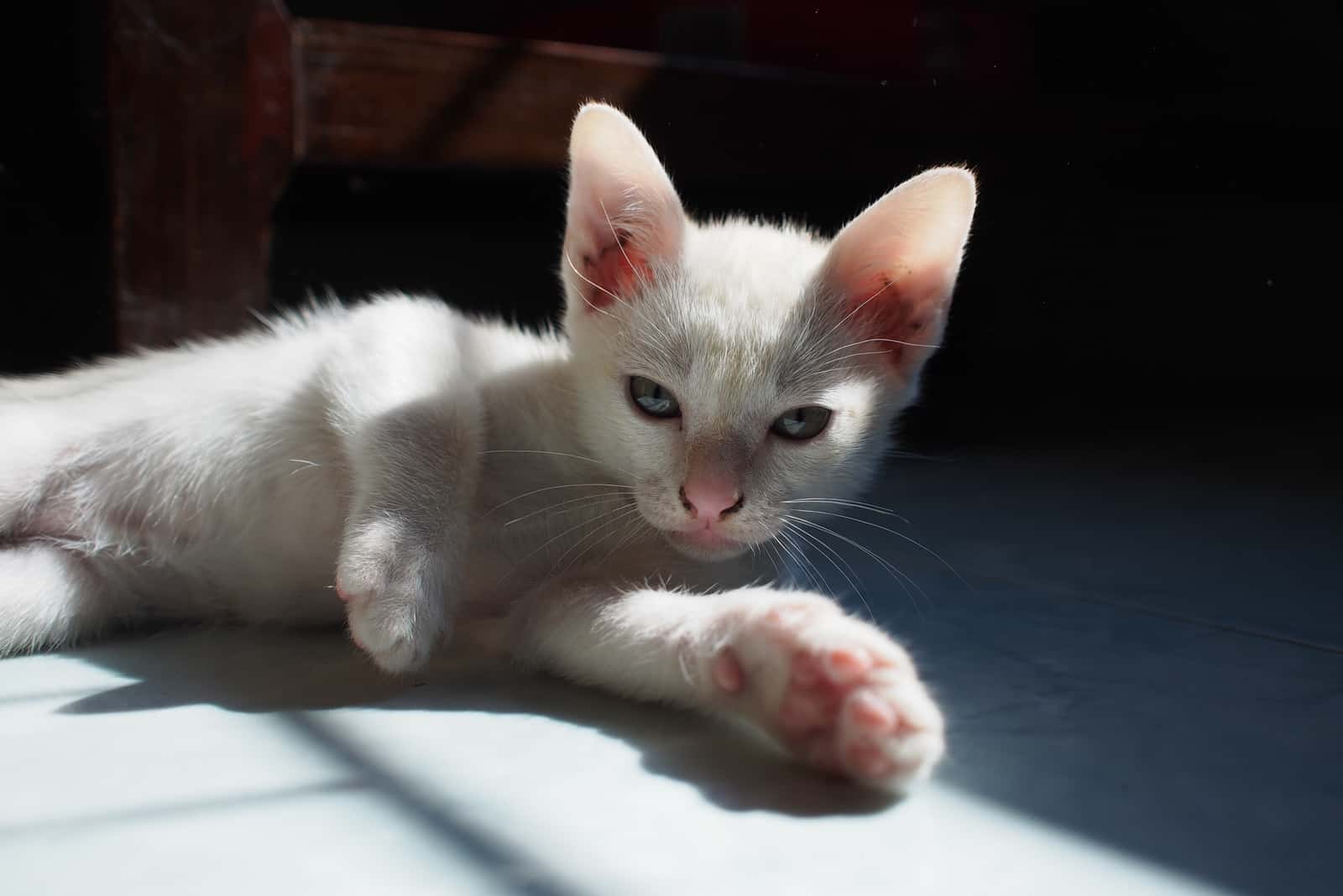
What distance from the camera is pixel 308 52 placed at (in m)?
2.64

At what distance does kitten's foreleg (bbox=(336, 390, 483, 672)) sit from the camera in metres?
1.28

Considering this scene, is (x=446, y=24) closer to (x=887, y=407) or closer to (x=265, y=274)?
(x=265, y=274)

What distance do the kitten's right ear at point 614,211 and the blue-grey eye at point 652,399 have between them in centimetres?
16

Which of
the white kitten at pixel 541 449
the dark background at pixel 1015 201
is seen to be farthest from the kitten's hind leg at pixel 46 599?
the dark background at pixel 1015 201

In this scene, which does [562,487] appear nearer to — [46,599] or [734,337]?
[734,337]

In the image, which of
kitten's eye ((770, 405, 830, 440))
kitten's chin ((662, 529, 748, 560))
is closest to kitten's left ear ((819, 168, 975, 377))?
kitten's eye ((770, 405, 830, 440))

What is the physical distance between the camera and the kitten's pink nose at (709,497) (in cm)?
137

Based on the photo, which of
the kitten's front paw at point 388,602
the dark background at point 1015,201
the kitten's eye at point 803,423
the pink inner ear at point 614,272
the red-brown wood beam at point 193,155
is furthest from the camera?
the dark background at point 1015,201

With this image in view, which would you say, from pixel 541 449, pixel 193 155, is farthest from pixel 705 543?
pixel 193 155

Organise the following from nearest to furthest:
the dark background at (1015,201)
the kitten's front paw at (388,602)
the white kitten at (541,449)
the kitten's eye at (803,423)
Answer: the kitten's front paw at (388,602)
the white kitten at (541,449)
the kitten's eye at (803,423)
the dark background at (1015,201)

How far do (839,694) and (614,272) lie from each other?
798 millimetres

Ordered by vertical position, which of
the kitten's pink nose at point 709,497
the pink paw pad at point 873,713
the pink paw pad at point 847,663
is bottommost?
the pink paw pad at point 873,713

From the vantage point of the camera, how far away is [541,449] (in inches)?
63.5

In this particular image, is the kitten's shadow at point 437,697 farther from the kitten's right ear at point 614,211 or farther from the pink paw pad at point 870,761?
the kitten's right ear at point 614,211
